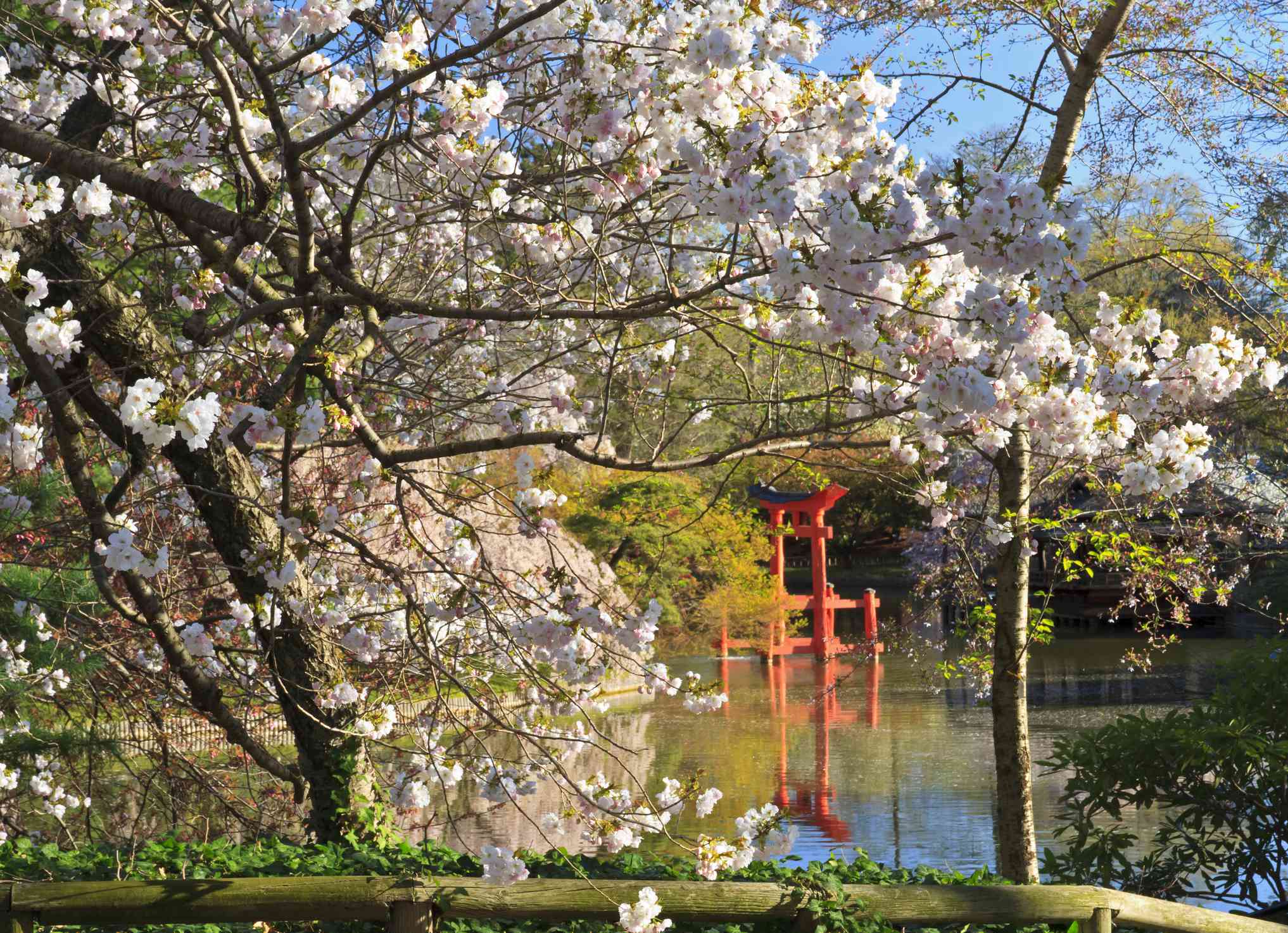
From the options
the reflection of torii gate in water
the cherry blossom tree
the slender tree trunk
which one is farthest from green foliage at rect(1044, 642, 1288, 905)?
the reflection of torii gate in water

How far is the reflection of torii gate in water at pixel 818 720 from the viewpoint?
762 cm

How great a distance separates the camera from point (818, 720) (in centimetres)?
1162

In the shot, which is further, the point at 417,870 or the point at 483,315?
the point at 417,870

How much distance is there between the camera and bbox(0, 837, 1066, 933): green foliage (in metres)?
3.13

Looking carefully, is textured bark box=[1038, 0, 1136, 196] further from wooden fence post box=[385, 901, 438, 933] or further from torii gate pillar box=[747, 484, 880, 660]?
torii gate pillar box=[747, 484, 880, 660]

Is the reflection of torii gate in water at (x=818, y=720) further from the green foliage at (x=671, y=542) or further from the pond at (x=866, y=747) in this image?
the green foliage at (x=671, y=542)

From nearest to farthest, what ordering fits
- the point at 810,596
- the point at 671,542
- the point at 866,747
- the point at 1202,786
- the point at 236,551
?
the point at 236,551 → the point at 1202,786 → the point at 866,747 → the point at 671,542 → the point at 810,596

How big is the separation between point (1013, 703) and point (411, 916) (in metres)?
2.28

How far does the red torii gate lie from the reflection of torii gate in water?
262mm

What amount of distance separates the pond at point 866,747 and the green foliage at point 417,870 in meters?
0.46

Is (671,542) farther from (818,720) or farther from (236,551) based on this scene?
(236,551)

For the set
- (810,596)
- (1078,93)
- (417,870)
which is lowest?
(417,870)

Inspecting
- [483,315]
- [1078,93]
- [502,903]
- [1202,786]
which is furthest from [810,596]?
[483,315]

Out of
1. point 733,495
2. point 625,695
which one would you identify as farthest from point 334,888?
point 733,495
